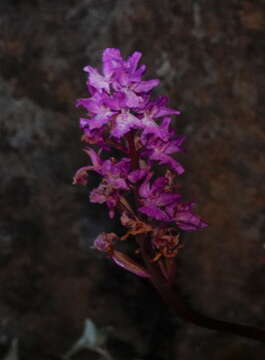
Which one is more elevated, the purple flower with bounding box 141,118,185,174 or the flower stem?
the purple flower with bounding box 141,118,185,174

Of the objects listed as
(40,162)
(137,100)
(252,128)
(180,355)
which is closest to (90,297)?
(180,355)

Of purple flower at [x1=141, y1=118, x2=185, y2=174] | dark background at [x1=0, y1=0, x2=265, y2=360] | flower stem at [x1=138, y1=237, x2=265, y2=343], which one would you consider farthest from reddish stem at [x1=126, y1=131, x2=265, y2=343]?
dark background at [x1=0, y1=0, x2=265, y2=360]

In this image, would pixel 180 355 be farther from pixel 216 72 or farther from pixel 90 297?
pixel 216 72

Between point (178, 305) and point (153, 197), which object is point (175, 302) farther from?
point (153, 197)

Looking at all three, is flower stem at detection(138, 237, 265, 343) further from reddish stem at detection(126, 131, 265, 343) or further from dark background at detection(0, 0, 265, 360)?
dark background at detection(0, 0, 265, 360)

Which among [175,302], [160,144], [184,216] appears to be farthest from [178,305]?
[160,144]

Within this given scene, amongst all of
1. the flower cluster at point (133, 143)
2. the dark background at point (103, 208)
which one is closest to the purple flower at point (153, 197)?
the flower cluster at point (133, 143)

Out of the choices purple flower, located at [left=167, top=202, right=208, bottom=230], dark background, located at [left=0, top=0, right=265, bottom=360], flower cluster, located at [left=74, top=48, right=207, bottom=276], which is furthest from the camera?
dark background, located at [left=0, top=0, right=265, bottom=360]
